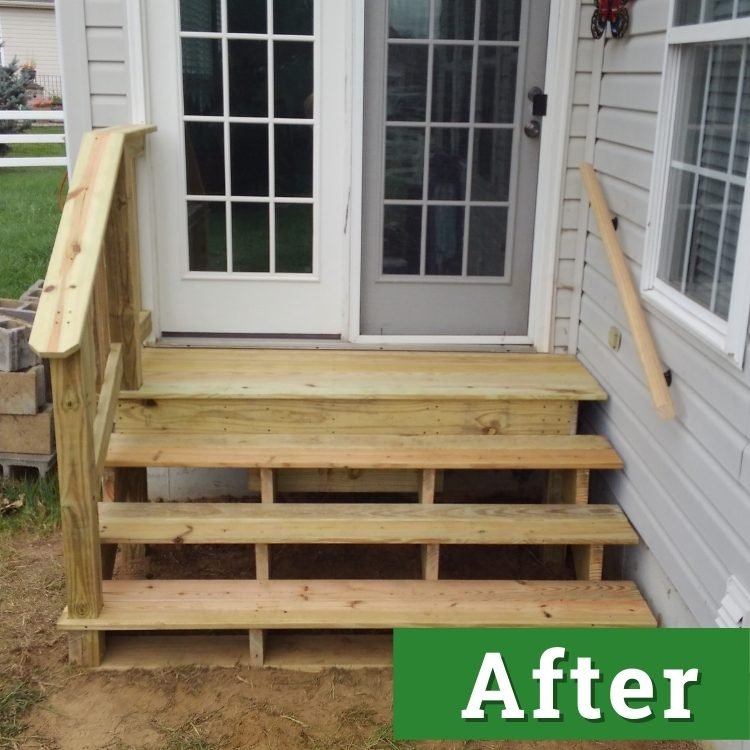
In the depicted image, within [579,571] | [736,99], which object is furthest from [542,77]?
[579,571]

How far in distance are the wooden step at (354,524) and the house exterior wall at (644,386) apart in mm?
230

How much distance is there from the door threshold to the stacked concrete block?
0.53 m

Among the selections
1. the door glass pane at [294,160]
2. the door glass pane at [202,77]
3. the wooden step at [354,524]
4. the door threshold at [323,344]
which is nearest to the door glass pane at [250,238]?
the door glass pane at [294,160]

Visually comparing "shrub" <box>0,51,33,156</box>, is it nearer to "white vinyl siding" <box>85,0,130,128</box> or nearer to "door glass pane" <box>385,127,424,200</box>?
"white vinyl siding" <box>85,0,130,128</box>

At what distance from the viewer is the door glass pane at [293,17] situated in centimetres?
358

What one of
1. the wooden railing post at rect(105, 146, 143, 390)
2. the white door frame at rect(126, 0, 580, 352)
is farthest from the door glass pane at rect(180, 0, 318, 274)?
the wooden railing post at rect(105, 146, 143, 390)

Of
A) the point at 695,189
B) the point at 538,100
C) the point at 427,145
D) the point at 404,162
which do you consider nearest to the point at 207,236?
the point at 404,162

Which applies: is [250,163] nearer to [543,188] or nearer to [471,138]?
[471,138]

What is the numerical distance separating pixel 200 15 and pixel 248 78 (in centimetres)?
29

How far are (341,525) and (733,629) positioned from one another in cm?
121

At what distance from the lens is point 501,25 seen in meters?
3.58

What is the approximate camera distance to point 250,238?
3.83 meters

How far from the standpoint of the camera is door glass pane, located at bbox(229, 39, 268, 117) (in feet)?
11.8

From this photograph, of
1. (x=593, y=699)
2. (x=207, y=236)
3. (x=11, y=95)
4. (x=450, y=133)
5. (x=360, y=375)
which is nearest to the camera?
(x=593, y=699)
